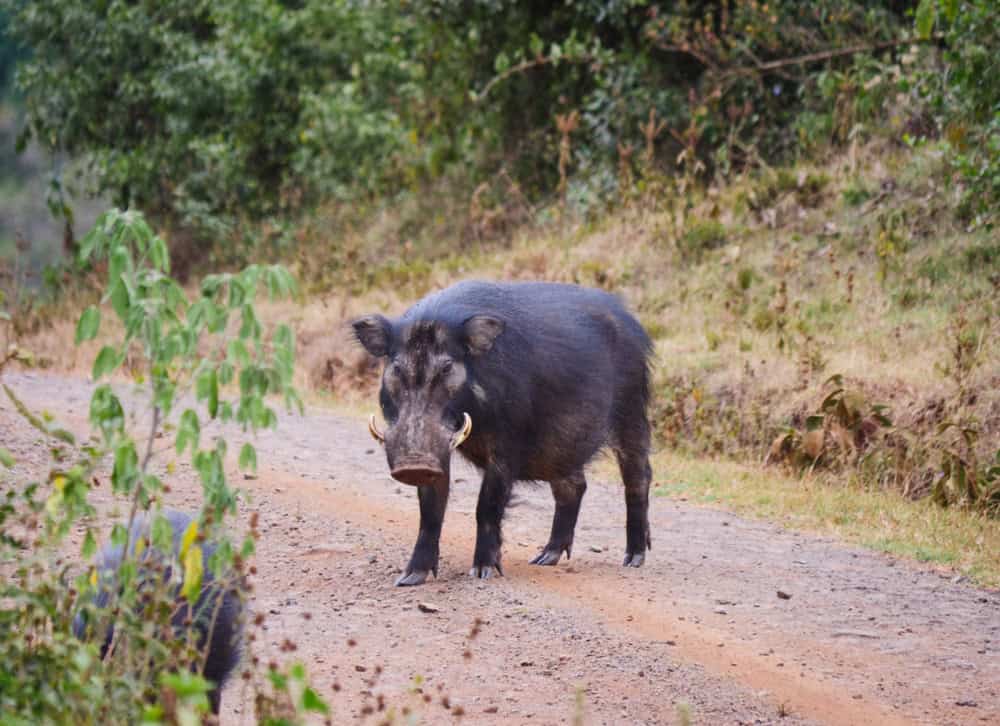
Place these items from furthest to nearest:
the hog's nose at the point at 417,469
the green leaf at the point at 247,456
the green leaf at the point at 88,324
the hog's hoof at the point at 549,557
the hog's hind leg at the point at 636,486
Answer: the hog's hind leg at the point at 636,486
the hog's hoof at the point at 549,557
the hog's nose at the point at 417,469
the green leaf at the point at 247,456
the green leaf at the point at 88,324

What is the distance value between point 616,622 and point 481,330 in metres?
1.39

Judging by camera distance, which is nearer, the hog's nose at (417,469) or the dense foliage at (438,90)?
the hog's nose at (417,469)

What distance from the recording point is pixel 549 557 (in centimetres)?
688

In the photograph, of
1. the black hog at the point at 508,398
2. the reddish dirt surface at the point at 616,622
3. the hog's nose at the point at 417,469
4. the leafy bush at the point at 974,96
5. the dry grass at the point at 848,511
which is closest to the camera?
the reddish dirt surface at the point at 616,622

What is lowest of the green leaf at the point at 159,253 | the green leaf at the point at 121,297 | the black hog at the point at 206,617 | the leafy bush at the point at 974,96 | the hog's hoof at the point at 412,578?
the hog's hoof at the point at 412,578

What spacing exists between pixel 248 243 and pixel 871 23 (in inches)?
320

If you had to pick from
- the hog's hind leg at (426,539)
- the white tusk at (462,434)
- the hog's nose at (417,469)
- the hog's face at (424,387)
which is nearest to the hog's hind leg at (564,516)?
the hog's hind leg at (426,539)

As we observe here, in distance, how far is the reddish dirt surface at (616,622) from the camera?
5.00 meters

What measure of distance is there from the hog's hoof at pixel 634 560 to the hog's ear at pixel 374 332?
1599mm

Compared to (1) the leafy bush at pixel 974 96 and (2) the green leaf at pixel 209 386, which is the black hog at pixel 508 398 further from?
(1) the leafy bush at pixel 974 96

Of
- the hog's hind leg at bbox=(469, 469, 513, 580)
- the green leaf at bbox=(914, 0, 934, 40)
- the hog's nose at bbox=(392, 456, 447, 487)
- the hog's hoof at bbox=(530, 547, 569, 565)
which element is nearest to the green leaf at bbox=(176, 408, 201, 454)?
the hog's nose at bbox=(392, 456, 447, 487)

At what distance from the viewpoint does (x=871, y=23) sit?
1310 cm

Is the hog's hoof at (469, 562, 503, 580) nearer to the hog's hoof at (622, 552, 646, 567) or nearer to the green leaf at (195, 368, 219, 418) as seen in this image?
the hog's hoof at (622, 552, 646, 567)

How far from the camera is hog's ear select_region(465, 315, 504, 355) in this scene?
6305mm
